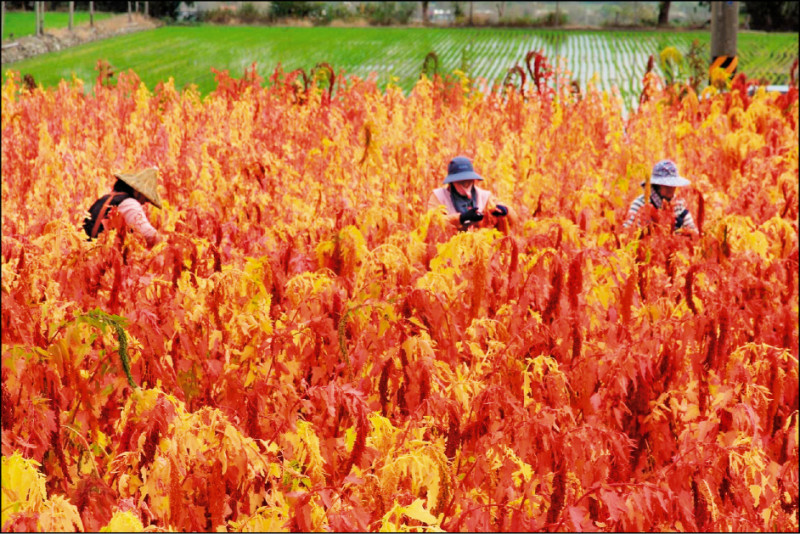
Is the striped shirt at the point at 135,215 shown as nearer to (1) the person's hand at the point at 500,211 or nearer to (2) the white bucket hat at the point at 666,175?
(1) the person's hand at the point at 500,211

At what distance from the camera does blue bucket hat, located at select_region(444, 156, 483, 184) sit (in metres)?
6.59

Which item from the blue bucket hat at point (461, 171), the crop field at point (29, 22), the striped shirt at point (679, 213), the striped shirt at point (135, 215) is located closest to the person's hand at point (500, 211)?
the blue bucket hat at point (461, 171)

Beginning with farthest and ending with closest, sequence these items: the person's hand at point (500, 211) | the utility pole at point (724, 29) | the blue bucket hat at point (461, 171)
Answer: the utility pole at point (724, 29) → the blue bucket hat at point (461, 171) → the person's hand at point (500, 211)

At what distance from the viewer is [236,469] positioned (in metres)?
2.75

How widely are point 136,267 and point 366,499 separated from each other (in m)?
2.04

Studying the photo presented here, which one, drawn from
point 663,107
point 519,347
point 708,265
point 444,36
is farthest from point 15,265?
point 444,36

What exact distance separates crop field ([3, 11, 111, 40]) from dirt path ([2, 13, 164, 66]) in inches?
26.6

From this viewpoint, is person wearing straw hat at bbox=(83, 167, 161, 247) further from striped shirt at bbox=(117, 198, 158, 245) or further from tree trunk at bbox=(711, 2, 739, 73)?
tree trunk at bbox=(711, 2, 739, 73)

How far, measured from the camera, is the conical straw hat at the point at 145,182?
614 centimetres

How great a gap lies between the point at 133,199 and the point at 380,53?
23.4m

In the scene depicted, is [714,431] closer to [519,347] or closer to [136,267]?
[519,347]

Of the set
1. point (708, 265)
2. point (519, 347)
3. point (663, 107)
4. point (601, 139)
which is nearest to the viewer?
point (519, 347)

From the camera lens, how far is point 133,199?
619 centimetres

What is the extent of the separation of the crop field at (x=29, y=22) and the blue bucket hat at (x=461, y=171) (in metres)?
26.1
